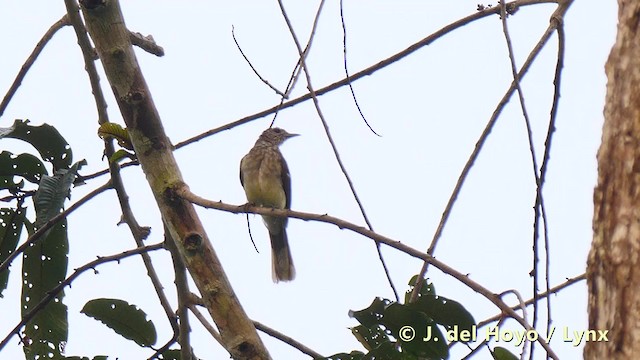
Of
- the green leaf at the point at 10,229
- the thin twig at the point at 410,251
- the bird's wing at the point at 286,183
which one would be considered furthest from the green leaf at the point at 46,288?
the bird's wing at the point at 286,183

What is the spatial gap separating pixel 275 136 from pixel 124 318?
3.84m

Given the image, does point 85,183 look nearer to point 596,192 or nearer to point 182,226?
point 182,226

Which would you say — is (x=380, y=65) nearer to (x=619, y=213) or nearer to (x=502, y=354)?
(x=502, y=354)

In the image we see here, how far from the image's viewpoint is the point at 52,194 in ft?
12.1

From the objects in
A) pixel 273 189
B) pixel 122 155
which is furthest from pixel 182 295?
pixel 273 189

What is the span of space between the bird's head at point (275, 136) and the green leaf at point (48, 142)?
3.30 metres

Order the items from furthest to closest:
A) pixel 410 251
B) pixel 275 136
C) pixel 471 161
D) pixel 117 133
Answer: pixel 275 136, pixel 117 133, pixel 471 161, pixel 410 251

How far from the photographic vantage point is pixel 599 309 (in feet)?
6.04

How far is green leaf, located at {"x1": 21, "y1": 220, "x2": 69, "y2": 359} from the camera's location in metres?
3.98

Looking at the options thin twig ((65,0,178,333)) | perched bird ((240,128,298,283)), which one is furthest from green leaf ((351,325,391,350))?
perched bird ((240,128,298,283))

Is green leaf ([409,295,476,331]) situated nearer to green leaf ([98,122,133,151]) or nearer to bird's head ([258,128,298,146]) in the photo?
green leaf ([98,122,133,151])

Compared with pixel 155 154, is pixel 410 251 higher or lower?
lower

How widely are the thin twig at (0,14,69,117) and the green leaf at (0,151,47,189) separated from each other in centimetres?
18

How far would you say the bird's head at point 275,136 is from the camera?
23.8 ft
